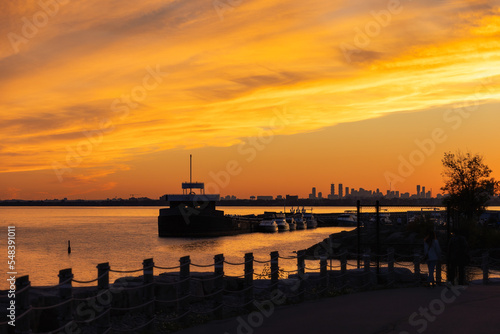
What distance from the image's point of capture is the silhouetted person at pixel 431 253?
840 inches

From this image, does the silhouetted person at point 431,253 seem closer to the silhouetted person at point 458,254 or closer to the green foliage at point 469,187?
the silhouetted person at point 458,254

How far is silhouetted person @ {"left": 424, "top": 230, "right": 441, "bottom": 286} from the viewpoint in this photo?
21344 millimetres

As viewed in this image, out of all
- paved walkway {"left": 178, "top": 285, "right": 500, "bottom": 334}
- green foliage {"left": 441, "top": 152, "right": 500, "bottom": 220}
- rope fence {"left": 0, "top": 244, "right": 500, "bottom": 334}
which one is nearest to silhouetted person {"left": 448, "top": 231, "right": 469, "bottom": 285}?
rope fence {"left": 0, "top": 244, "right": 500, "bottom": 334}

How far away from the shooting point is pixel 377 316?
47.8ft

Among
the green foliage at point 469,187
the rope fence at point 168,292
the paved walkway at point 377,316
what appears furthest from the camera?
the green foliage at point 469,187

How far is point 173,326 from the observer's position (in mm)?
14031

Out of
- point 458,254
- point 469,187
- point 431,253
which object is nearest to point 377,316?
point 431,253

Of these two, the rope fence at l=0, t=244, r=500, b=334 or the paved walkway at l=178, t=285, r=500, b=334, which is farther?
the paved walkway at l=178, t=285, r=500, b=334

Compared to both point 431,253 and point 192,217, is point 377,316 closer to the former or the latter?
point 431,253

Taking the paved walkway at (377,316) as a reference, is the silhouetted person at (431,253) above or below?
above

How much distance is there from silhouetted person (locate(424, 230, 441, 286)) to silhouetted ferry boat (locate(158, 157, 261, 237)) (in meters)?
90.6

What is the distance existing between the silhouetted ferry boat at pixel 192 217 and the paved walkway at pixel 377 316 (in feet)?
310

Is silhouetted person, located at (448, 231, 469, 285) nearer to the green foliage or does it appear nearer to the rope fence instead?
the rope fence

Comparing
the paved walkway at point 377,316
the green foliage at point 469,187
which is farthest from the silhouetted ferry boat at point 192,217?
the paved walkway at point 377,316
